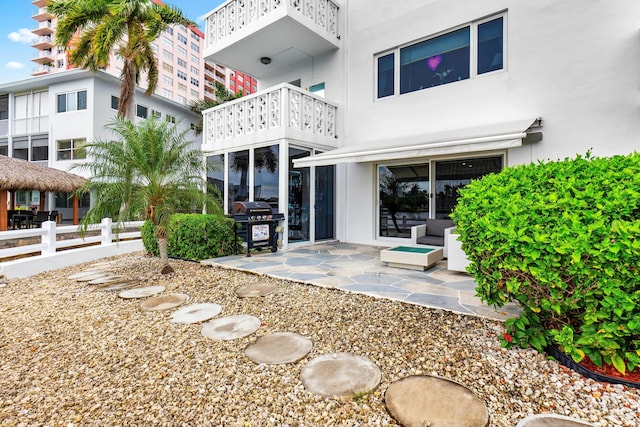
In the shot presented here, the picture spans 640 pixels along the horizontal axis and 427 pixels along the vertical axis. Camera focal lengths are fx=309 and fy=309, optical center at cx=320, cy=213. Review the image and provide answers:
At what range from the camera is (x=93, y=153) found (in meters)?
9.05

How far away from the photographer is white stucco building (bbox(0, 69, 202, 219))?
25.7 meters

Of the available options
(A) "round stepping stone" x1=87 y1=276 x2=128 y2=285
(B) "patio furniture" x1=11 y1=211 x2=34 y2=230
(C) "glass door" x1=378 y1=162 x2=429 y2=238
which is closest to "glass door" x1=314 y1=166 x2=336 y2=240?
(C) "glass door" x1=378 y1=162 x2=429 y2=238

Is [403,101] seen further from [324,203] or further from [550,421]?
[550,421]

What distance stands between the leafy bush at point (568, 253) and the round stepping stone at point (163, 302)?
542 centimetres

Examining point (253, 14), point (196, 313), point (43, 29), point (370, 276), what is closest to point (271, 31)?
point (253, 14)

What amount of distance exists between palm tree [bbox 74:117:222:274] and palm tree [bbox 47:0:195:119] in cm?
1313

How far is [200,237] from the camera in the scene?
10.2 metres

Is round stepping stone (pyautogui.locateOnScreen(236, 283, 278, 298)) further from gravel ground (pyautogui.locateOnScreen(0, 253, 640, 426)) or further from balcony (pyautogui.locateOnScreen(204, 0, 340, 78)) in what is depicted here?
balcony (pyautogui.locateOnScreen(204, 0, 340, 78))

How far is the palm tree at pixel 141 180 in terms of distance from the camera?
8.38 meters

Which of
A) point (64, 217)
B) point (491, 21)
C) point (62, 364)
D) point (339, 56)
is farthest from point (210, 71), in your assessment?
point (62, 364)

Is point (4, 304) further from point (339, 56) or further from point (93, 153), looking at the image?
point (339, 56)

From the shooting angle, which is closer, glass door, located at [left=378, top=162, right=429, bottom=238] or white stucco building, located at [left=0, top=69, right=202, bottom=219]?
glass door, located at [left=378, top=162, right=429, bottom=238]

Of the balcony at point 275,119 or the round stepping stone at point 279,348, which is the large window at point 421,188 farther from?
the round stepping stone at point 279,348

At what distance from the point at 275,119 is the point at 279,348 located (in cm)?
963
